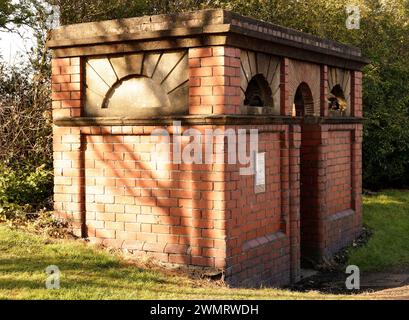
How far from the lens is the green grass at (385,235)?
11.8 meters

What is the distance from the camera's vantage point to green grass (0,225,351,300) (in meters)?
6.74

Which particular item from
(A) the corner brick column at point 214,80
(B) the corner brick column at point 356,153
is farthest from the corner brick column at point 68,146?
(B) the corner brick column at point 356,153

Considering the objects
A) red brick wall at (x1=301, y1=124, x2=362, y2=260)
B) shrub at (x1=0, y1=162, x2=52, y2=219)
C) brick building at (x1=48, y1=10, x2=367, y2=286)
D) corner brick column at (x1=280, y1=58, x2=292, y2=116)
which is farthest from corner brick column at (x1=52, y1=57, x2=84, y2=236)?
red brick wall at (x1=301, y1=124, x2=362, y2=260)

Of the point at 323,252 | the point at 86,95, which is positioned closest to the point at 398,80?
the point at 323,252

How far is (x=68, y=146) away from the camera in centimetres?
931

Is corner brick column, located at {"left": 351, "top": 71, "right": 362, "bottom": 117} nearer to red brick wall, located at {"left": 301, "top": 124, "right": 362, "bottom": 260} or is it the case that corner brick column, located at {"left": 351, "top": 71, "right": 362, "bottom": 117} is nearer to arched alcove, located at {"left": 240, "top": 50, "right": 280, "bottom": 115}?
red brick wall, located at {"left": 301, "top": 124, "right": 362, "bottom": 260}

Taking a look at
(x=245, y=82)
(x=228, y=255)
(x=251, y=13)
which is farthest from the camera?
(x=251, y=13)

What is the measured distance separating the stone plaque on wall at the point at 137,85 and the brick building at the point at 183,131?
2cm

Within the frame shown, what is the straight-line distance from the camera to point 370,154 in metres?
19.2

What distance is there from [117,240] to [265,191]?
7.79 feet

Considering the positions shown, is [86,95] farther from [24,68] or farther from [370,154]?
[370,154]

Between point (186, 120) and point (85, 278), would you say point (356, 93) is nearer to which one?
point (186, 120)

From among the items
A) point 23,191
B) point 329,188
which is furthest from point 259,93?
point 23,191

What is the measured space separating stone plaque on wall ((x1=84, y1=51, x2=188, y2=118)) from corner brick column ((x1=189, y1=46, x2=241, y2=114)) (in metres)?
0.19
